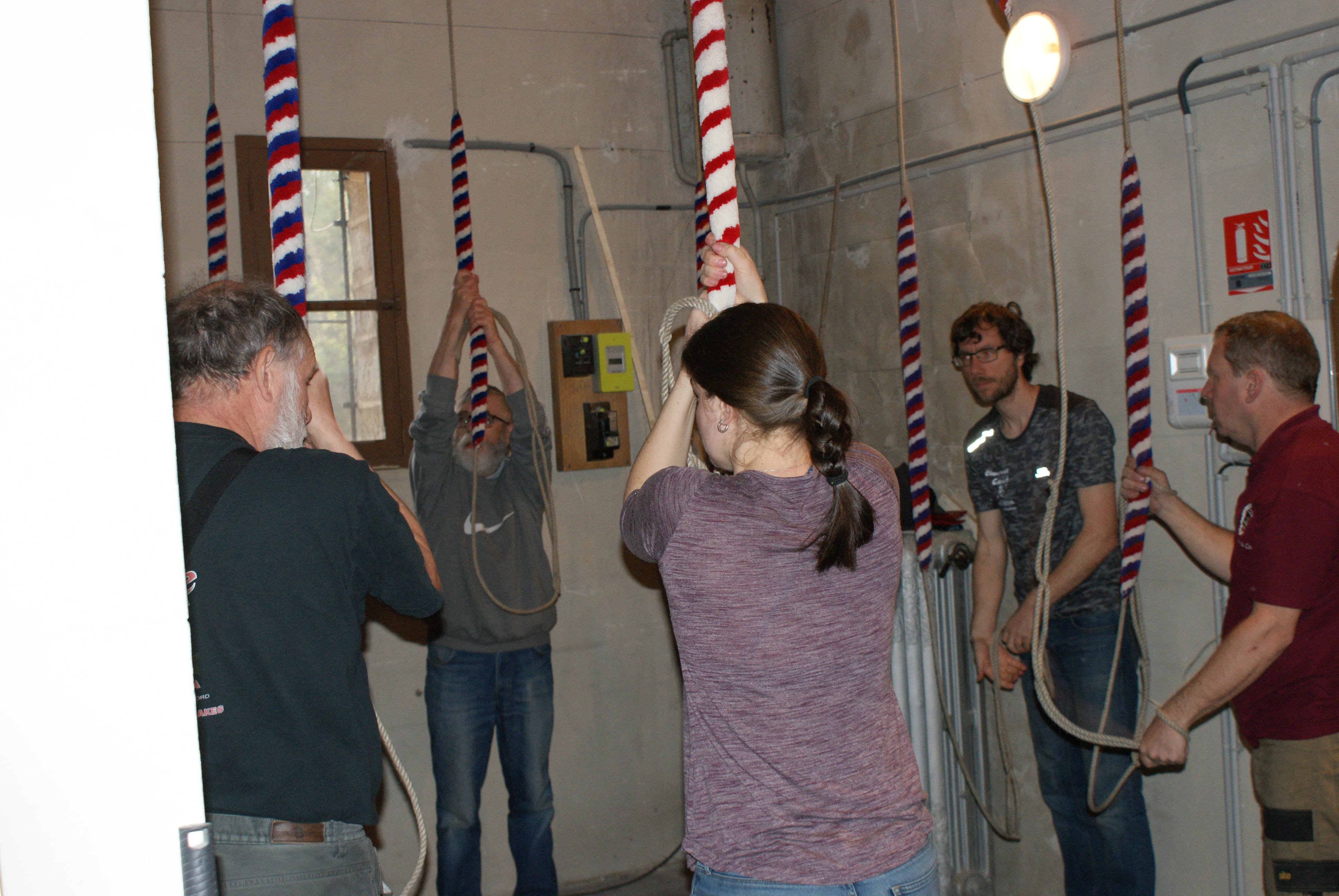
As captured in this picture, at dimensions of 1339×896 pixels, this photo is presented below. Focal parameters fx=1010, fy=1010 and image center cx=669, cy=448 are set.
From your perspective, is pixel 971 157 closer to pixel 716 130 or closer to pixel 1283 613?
pixel 1283 613

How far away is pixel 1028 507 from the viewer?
120 inches

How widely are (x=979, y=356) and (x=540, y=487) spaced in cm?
153

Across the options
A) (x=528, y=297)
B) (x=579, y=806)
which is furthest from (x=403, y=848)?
(x=528, y=297)

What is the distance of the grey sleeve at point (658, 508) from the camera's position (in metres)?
1.39

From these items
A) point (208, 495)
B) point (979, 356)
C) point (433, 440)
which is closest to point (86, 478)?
point (208, 495)

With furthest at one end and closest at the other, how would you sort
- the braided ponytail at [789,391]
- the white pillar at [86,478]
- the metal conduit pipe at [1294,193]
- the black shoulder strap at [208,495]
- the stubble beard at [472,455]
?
1. the stubble beard at [472,455]
2. the metal conduit pipe at [1294,193]
3. the braided ponytail at [789,391]
4. the black shoulder strap at [208,495]
5. the white pillar at [86,478]

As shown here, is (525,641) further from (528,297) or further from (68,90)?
(68,90)

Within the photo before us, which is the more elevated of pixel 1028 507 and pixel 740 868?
pixel 1028 507

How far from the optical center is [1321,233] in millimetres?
2627

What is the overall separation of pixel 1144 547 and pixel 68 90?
3.10m

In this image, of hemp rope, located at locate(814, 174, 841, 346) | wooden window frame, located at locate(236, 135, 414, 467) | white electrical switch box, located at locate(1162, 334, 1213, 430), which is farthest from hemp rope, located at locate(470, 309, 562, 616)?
white electrical switch box, located at locate(1162, 334, 1213, 430)

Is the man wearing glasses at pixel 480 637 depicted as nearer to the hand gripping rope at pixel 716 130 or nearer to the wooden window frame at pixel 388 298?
the wooden window frame at pixel 388 298

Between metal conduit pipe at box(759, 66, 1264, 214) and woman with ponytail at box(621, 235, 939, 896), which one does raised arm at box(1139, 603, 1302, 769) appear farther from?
metal conduit pipe at box(759, 66, 1264, 214)

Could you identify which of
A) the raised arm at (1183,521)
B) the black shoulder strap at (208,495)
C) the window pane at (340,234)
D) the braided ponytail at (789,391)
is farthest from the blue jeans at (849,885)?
the window pane at (340,234)
